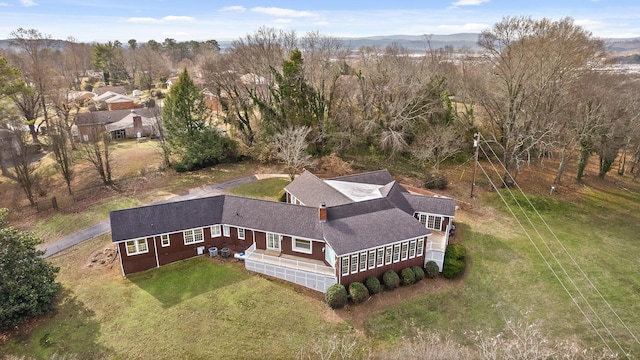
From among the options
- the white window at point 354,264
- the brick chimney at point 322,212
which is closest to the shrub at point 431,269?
the white window at point 354,264

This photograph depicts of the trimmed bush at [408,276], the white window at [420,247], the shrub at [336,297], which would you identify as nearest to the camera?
the shrub at [336,297]

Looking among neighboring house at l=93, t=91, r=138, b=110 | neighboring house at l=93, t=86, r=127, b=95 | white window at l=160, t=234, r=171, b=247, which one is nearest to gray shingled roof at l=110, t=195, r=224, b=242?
white window at l=160, t=234, r=171, b=247

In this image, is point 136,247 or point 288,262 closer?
point 288,262

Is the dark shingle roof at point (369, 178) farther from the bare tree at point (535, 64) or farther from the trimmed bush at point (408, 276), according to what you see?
the bare tree at point (535, 64)

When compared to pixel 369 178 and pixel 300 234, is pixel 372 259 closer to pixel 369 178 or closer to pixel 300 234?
pixel 300 234

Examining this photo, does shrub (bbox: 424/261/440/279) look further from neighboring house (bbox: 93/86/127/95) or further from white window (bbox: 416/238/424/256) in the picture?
neighboring house (bbox: 93/86/127/95)

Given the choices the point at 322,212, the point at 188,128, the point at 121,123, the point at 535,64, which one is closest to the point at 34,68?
the point at 121,123
